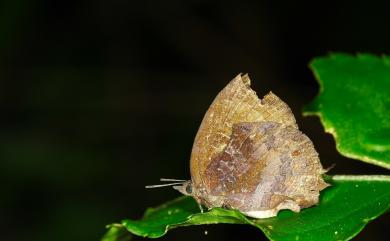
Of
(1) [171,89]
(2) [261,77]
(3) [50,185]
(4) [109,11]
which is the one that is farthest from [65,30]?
(2) [261,77]

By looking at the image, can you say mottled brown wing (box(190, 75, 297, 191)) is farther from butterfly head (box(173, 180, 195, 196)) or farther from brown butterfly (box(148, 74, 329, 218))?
butterfly head (box(173, 180, 195, 196))

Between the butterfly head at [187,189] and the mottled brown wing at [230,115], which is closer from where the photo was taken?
the mottled brown wing at [230,115]

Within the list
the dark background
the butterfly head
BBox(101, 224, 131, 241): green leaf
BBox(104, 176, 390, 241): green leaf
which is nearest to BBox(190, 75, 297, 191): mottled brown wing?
the butterfly head

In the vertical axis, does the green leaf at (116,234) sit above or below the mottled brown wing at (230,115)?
below

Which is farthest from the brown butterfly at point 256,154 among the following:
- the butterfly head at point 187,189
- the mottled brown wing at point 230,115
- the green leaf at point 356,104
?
the green leaf at point 356,104

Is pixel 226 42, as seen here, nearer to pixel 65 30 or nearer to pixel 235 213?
pixel 65 30

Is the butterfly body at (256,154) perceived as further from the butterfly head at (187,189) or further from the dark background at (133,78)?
the dark background at (133,78)

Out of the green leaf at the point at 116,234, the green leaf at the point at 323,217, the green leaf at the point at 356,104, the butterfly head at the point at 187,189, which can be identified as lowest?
the green leaf at the point at 116,234

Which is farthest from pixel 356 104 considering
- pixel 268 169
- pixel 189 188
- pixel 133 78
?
pixel 133 78
